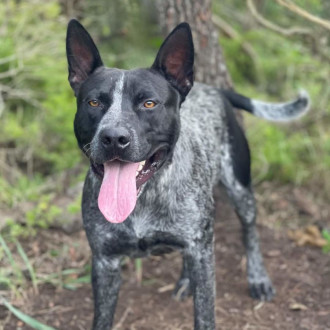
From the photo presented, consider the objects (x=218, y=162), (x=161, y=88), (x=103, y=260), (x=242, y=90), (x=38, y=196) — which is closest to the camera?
(x=161, y=88)

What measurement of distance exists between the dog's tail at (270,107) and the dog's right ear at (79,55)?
1.64 meters

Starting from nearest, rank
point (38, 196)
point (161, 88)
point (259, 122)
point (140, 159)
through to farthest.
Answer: point (140, 159) → point (161, 88) → point (38, 196) → point (259, 122)

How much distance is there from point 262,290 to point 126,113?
2279mm

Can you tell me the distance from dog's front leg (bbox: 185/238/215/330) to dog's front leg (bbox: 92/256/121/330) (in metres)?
0.50

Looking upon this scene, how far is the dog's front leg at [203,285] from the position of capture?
13.1ft

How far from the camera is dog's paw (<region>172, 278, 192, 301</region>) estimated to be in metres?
5.00

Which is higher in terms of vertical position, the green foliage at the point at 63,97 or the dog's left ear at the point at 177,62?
the dog's left ear at the point at 177,62

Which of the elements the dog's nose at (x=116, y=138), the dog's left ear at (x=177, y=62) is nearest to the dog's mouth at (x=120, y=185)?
the dog's nose at (x=116, y=138)

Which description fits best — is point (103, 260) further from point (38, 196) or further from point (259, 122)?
point (259, 122)

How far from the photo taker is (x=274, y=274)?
210 inches

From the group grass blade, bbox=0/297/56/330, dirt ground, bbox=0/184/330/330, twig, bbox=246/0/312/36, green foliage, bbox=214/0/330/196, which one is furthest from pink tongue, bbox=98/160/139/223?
green foliage, bbox=214/0/330/196

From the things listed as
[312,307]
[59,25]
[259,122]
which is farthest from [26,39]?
[312,307]

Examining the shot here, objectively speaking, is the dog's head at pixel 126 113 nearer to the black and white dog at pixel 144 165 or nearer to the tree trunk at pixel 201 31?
the black and white dog at pixel 144 165

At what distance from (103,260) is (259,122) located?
11.8ft
